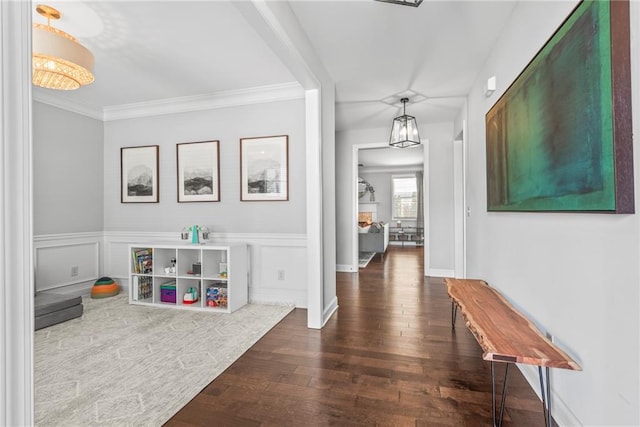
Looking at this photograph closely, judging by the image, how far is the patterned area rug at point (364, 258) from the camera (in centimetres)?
590

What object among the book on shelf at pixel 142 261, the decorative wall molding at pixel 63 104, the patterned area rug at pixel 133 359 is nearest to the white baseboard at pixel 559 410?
the patterned area rug at pixel 133 359

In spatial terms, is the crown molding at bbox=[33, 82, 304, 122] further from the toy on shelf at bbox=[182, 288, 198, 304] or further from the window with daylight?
the window with daylight

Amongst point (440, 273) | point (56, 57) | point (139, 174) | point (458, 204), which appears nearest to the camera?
point (56, 57)

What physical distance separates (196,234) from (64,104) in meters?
2.36

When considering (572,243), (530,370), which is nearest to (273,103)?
(572,243)

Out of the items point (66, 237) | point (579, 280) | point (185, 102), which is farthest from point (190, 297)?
point (579, 280)

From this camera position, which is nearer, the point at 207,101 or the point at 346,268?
the point at 207,101

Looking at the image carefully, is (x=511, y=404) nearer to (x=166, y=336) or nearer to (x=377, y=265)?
(x=166, y=336)

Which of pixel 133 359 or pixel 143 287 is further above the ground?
pixel 143 287

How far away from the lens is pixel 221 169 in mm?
3719

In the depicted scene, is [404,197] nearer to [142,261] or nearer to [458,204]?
[458,204]

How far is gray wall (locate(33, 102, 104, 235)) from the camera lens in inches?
137

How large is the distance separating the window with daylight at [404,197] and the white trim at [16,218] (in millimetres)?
9955

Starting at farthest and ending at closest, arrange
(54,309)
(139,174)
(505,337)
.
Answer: (139,174) → (54,309) → (505,337)
